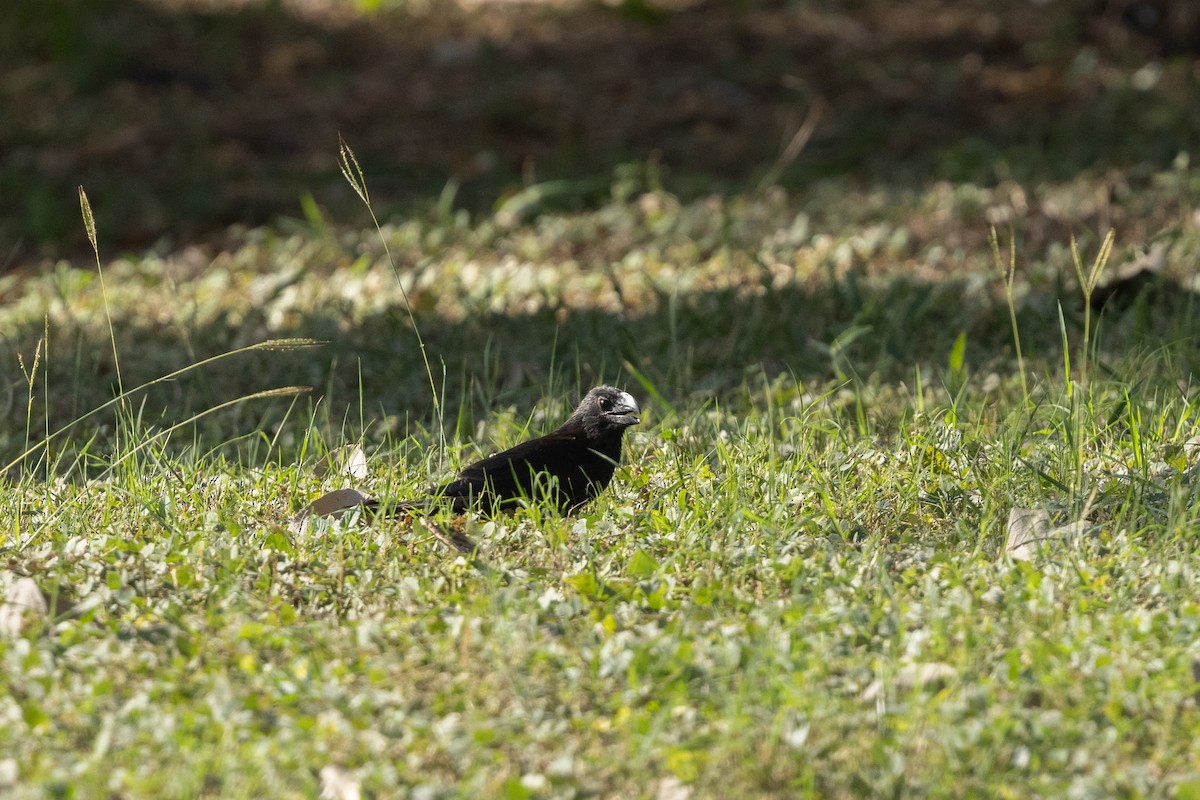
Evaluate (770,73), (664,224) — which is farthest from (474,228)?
(770,73)

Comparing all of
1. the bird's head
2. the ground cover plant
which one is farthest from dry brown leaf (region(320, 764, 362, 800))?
the bird's head

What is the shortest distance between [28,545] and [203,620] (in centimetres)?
70

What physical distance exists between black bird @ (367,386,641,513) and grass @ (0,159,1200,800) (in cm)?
8

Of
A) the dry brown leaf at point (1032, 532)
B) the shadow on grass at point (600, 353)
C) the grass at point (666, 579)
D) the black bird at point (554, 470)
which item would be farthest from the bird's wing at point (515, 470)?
the dry brown leaf at point (1032, 532)

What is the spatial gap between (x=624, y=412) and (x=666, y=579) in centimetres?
81

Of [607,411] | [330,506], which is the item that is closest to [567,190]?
[607,411]

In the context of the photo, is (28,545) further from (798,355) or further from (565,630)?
(798,355)

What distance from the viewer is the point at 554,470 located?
12.8ft

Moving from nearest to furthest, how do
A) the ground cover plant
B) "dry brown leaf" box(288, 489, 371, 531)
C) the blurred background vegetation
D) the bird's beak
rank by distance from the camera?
the ground cover plant, "dry brown leaf" box(288, 489, 371, 531), the bird's beak, the blurred background vegetation

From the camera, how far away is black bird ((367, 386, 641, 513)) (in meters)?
3.80

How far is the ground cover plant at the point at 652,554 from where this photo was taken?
2742mm

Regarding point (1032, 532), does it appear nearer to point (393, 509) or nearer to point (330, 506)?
point (393, 509)

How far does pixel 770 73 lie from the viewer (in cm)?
1035

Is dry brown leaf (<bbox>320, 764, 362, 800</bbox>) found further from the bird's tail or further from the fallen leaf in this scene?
the bird's tail
